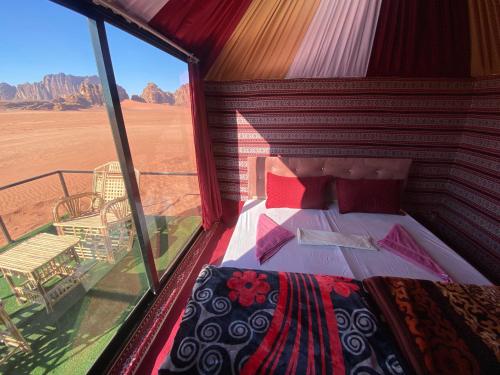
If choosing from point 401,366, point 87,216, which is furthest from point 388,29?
point 87,216

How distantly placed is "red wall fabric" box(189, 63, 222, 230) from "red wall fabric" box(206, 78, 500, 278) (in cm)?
28

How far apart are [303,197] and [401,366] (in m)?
1.66

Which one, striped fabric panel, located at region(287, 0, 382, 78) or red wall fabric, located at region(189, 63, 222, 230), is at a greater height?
striped fabric panel, located at region(287, 0, 382, 78)

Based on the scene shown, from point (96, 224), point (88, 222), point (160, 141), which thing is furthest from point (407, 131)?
point (160, 141)

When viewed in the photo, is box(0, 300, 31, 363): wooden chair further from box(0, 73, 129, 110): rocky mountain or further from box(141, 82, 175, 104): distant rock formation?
box(141, 82, 175, 104): distant rock formation

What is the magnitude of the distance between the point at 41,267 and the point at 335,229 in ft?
8.86

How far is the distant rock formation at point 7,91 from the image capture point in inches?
105

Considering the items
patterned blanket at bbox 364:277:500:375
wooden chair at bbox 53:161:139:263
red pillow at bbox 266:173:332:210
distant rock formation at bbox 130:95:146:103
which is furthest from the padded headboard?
distant rock formation at bbox 130:95:146:103

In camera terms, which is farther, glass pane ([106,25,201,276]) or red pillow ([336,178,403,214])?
glass pane ([106,25,201,276])

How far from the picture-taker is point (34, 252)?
1938 millimetres

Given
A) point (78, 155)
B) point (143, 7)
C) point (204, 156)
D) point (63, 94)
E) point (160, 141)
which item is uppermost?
point (63, 94)

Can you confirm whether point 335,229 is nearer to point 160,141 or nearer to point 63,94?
point 63,94

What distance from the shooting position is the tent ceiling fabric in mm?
1672

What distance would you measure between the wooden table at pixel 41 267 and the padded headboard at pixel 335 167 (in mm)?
2179
